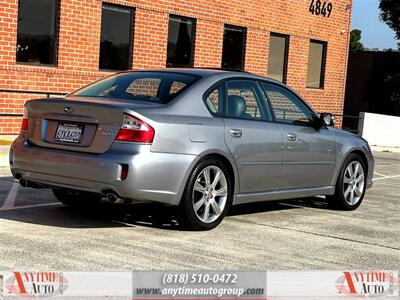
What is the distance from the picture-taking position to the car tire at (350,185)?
888cm

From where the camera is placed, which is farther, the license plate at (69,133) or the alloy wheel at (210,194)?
the alloy wheel at (210,194)

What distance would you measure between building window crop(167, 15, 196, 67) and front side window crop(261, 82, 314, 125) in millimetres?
9728

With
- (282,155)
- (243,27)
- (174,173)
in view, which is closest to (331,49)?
(243,27)

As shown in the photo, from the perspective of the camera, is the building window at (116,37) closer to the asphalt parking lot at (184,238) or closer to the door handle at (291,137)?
the asphalt parking lot at (184,238)

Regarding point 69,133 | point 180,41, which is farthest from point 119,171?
point 180,41

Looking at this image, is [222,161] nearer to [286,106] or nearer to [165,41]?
[286,106]

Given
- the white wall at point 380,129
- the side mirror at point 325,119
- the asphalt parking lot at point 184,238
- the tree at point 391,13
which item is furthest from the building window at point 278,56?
the side mirror at point 325,119

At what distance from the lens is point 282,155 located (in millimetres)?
7855

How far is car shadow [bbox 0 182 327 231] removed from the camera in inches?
283

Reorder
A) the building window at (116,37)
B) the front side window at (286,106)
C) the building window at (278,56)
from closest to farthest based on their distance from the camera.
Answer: the front side window at (286,106) < the building window at (116,37) < the building window at (278,56)

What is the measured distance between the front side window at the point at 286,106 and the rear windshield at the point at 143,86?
108 cm

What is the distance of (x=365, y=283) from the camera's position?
13.4ft

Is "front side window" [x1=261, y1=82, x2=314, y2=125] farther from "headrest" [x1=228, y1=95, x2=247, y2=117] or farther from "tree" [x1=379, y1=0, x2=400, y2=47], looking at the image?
"tree" [x1=379, y1=0, x2=400, y2=47]

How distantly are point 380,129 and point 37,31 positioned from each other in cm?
1250
